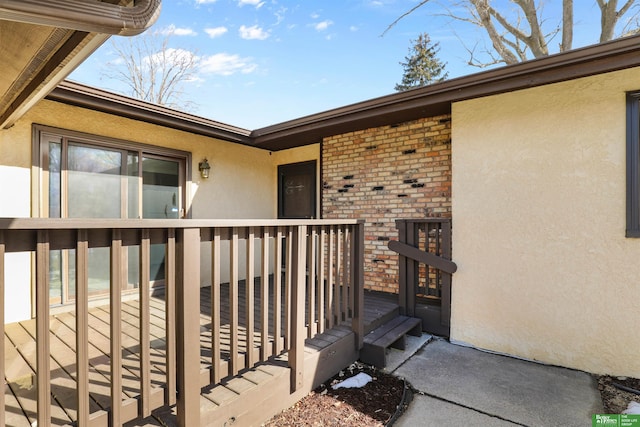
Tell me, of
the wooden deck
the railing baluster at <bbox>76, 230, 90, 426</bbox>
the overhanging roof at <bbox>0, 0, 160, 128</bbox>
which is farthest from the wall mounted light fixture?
the railing baluster at <bbox>76, 230, 90, 426</bbox>

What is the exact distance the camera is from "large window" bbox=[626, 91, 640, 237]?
272 centimetres

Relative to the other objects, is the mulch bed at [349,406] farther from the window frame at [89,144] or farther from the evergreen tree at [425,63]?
the evergreen tree at [425,63]

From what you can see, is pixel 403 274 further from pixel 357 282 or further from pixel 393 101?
pixel 393 101

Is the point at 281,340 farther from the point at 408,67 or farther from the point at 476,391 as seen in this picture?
the point at 408,67

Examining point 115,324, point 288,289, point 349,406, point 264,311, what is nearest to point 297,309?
point 288,289

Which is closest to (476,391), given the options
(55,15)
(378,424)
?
(378,424)

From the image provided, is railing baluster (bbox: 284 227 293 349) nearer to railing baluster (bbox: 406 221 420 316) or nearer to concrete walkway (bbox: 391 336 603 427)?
concrete walkway (bbox: 391 336 603 427)

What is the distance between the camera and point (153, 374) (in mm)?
1923

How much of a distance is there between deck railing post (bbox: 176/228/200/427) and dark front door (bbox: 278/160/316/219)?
3.85 meters

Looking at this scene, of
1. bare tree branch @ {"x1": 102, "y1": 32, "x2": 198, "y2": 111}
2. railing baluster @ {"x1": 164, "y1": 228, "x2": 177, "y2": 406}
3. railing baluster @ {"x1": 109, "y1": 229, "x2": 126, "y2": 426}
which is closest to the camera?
railing baluster @ {"x1": 109, "y1": 229, "x2": 126, "y2": 426}

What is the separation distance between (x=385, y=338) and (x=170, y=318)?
2187mm

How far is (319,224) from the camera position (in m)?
2.53

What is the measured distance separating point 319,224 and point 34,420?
1981 millimetres

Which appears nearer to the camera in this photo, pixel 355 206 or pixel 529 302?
pixel 529 302
